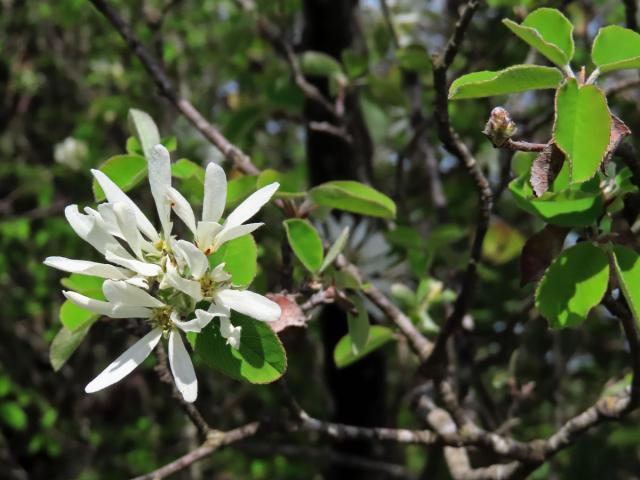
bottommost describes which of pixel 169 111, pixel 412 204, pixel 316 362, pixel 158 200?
pixel 316 362

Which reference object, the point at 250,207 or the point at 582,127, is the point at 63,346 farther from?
the point at 582,127

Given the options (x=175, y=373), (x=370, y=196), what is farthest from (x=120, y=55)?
(x=175, y=373)

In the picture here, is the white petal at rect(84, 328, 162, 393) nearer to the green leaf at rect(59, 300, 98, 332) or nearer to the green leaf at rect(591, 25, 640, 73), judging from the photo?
the green leaf at rect(59, 300, 98, 332)

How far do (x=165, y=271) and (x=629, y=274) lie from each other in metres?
0.47

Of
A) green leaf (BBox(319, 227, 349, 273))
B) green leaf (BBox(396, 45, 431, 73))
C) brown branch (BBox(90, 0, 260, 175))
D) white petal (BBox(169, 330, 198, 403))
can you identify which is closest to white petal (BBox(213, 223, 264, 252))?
white petal (BBox(169, 330, 198, 403))

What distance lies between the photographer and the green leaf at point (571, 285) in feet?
2.68

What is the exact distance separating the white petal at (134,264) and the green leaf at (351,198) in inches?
11.3

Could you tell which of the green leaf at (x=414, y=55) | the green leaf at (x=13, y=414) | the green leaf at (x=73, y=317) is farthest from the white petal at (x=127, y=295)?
the green leaf at (x=13, y=414)

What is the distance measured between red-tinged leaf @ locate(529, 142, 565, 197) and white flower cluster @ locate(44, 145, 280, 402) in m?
0.26

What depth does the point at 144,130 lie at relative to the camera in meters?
1.05

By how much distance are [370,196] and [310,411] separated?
179 centimetres

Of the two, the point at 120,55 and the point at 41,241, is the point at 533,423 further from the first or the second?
the point at 120,55

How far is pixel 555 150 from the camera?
2.46 ft

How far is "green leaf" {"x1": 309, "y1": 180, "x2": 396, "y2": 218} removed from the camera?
98 cm
